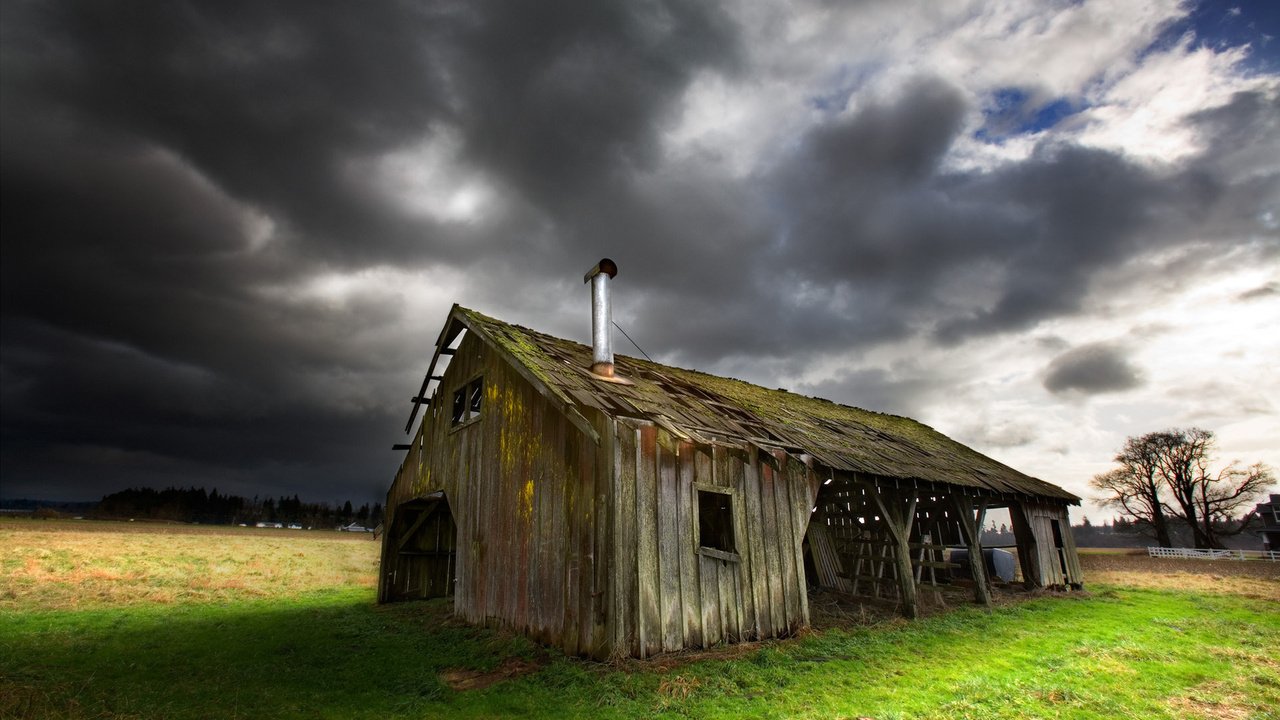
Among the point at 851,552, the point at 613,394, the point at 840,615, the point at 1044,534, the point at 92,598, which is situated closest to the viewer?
the point at 613,394

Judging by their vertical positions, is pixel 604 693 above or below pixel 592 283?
below

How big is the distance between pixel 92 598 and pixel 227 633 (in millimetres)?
7434

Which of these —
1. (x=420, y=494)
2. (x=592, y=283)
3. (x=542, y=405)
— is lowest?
(x=420, y=494)

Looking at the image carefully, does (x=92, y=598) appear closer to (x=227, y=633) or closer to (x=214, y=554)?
(x=227, y=633)

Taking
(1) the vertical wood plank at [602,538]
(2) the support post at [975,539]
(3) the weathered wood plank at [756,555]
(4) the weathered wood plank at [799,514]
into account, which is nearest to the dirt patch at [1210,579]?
(2) the support post at [975,539]

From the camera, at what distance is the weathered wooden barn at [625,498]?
30.8 ft

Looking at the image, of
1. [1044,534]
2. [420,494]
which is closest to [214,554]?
[420,494]

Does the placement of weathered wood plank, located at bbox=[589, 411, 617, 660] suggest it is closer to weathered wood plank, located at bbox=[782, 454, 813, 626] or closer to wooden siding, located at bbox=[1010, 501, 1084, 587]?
weathered wood plank, located at bbox=[782, 454, 813, 626]

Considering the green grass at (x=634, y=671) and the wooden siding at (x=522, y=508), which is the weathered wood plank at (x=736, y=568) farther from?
the wooden siding at (x=522, y=508)

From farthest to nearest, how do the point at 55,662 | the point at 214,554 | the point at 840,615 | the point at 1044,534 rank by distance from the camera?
the point at 214,554, the point at 1044,534, the point at 840,615, the point at 55,662

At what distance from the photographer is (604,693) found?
7.43 meters

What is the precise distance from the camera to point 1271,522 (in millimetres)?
52594

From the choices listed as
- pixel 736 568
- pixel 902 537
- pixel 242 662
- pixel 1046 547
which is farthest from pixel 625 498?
pixel 1046 547

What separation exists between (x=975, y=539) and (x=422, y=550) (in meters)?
16.5
